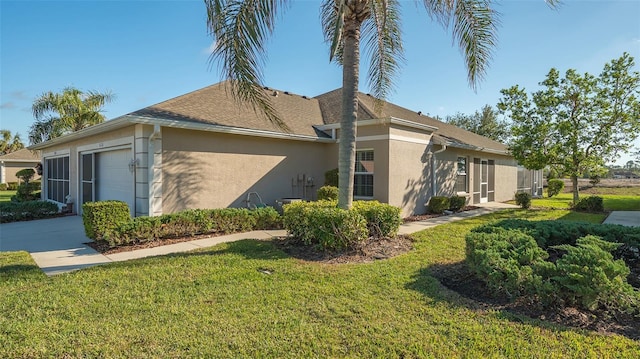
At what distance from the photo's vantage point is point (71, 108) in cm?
2306

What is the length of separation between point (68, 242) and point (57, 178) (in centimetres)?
1067

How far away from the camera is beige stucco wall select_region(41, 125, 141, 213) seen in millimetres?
10141

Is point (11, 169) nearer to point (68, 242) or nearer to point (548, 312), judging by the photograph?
point (68, 242)

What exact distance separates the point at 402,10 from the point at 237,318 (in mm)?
9139

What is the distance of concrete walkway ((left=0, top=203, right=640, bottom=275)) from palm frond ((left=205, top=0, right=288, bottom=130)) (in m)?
3.97

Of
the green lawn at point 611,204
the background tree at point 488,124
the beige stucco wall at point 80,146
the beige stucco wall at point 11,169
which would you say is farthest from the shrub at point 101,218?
the background tree at point 488,124

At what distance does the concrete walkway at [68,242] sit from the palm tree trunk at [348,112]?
269 centimetres

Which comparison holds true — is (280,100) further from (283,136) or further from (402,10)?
(402,10)

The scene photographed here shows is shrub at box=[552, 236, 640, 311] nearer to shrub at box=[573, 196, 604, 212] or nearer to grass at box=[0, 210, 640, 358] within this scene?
grass at box=[0, 210, 640, 358]

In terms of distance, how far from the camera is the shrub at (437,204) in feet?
44.0

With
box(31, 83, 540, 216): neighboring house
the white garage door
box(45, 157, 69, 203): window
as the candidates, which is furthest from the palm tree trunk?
box(45, 157, 69, 203): window

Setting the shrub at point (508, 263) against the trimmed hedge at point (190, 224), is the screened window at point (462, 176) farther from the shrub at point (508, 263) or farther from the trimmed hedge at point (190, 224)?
the shrub at point (508, 263)

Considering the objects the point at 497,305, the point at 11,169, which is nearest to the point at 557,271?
the point at 497,305

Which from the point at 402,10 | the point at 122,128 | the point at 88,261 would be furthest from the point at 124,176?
the point at 402,10
